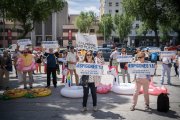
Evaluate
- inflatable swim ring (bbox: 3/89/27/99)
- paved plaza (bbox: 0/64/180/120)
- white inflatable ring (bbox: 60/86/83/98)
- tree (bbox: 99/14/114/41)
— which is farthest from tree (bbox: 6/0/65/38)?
tree (bbox: 99/14/114/41)

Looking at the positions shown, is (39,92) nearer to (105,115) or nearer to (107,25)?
(105,115)

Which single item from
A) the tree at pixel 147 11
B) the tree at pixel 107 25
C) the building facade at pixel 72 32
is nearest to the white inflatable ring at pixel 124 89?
the tree at pixel 147 11

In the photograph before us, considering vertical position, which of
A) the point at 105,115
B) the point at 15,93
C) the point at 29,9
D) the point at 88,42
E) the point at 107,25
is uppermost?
the point at 107,25

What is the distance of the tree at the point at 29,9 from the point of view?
29.9 m

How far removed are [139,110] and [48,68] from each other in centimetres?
549

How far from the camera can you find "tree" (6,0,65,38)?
29.9 metres

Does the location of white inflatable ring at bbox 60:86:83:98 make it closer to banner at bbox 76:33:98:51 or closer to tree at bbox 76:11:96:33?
banner at bbox 76:33:98:51

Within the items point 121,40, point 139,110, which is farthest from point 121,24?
point 139,110

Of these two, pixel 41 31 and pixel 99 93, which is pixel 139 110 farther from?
pixel 41 31

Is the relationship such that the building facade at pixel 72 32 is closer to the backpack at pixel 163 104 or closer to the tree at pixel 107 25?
the tree at pixel 107 25

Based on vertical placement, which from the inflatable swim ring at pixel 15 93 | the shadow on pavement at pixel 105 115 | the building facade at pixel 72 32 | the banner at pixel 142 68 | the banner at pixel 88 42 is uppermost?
the building facade at pixel 72 32

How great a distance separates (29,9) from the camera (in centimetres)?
3114

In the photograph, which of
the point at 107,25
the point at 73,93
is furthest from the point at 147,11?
the point at 73,93

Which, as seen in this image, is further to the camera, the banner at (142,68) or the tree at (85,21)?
the tree at (85,21)
